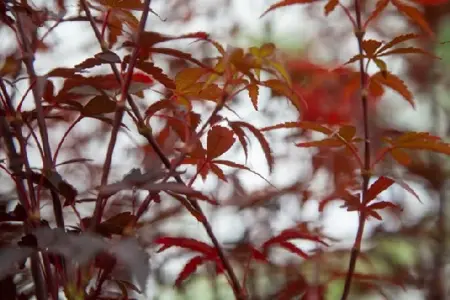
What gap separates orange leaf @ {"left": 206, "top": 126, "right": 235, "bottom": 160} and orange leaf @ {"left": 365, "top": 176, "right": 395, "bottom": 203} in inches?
6.5

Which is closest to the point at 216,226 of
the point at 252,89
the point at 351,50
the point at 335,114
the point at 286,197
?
the point at 286,197

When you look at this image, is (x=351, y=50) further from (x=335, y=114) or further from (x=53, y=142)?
(x=53, y=142)

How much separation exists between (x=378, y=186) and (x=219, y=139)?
18 cm

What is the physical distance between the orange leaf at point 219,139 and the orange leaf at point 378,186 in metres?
0.16

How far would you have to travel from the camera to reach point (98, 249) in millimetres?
425

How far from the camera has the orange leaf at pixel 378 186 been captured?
0.66 m

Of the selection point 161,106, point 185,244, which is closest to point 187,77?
point 161,106

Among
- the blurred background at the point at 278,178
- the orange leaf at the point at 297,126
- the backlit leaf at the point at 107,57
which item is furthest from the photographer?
the blurred background at the point at 278,178

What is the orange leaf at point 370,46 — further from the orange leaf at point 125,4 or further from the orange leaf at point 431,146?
the orange leaf at point 125,4

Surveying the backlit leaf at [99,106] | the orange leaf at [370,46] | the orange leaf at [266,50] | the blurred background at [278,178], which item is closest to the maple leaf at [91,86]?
the backlit leaf at [99,106]

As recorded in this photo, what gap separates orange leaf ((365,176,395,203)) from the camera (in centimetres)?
66

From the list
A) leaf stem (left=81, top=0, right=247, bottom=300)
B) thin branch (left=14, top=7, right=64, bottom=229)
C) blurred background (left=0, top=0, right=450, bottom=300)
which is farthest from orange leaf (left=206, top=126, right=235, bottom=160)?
blurred background (left=0, top=0, right=450, bottom=300)

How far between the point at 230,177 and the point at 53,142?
0.59 meters

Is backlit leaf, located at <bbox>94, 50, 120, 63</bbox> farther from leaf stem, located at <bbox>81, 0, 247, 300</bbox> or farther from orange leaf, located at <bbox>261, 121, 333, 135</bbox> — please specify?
Result: orange leaf, located at <bbox>261, 121, 333, 135</bbox>
